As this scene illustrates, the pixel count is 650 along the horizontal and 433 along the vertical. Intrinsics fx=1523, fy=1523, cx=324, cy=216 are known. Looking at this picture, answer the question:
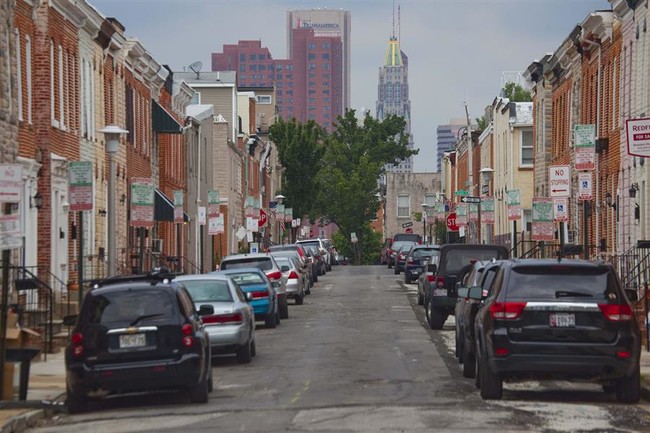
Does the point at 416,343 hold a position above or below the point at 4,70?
below

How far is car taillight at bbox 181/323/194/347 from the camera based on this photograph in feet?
61.3

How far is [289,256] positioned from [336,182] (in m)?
80.0

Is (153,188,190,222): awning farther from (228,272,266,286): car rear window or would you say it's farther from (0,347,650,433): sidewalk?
(0,347,650,433): sidewalk

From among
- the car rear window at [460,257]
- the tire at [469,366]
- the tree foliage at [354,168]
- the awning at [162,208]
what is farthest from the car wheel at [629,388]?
the tree foliage at [354,168]

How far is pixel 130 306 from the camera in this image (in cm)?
1888

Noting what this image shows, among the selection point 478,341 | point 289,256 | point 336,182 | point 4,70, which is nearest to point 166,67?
point 289,256

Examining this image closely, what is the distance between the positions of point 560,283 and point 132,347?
527 cm

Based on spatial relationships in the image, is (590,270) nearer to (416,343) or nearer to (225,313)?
(225,313)

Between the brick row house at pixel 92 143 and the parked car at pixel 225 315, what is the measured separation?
314 cm

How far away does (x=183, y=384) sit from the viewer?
61.4 ft

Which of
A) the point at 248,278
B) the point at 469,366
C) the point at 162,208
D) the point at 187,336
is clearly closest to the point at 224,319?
the point at 469,366

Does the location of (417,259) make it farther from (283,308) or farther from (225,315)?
(225,315)

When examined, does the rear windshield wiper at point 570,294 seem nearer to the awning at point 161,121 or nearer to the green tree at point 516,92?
the awning at point 161,121

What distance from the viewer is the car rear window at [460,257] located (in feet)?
109
